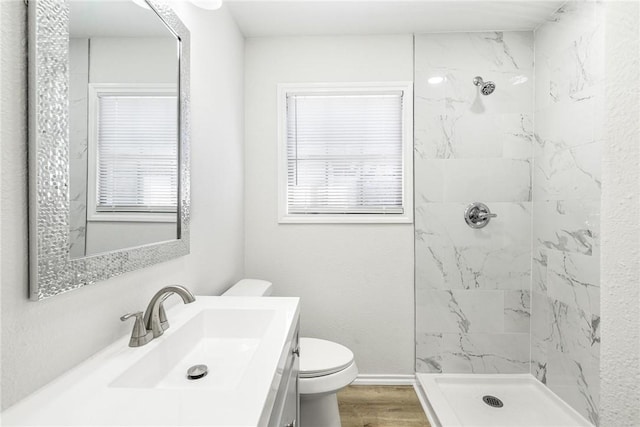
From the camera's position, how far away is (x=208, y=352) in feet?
3.62

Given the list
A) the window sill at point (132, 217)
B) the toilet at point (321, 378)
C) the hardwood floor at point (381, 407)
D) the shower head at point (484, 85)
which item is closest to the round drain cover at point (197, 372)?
the window sill at point (132, 217)

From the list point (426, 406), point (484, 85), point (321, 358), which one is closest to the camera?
point (321, 358)

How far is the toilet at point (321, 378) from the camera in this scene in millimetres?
1544

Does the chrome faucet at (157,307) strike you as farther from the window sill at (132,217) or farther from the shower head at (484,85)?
the shower head at (484,85)

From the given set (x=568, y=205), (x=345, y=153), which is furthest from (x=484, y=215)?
(x=345, y=153)

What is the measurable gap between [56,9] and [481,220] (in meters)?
2.32

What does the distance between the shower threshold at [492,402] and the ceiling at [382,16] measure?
7.82ft

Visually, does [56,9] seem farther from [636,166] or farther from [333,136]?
[333,136]

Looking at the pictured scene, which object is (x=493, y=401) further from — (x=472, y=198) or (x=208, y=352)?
(x=208, y=352)

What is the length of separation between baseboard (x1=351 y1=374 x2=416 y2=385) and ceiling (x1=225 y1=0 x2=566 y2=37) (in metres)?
2.39

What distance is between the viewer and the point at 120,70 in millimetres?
973

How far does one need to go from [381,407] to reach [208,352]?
4.53 ft

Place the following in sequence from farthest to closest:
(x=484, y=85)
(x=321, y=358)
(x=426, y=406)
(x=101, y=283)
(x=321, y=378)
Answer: (x=484, y=85), (x=426, y=406), (x=321, y=358), (x=321, y=378), (x=101, y=283)

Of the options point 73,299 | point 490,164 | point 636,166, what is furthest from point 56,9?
point 490,164
